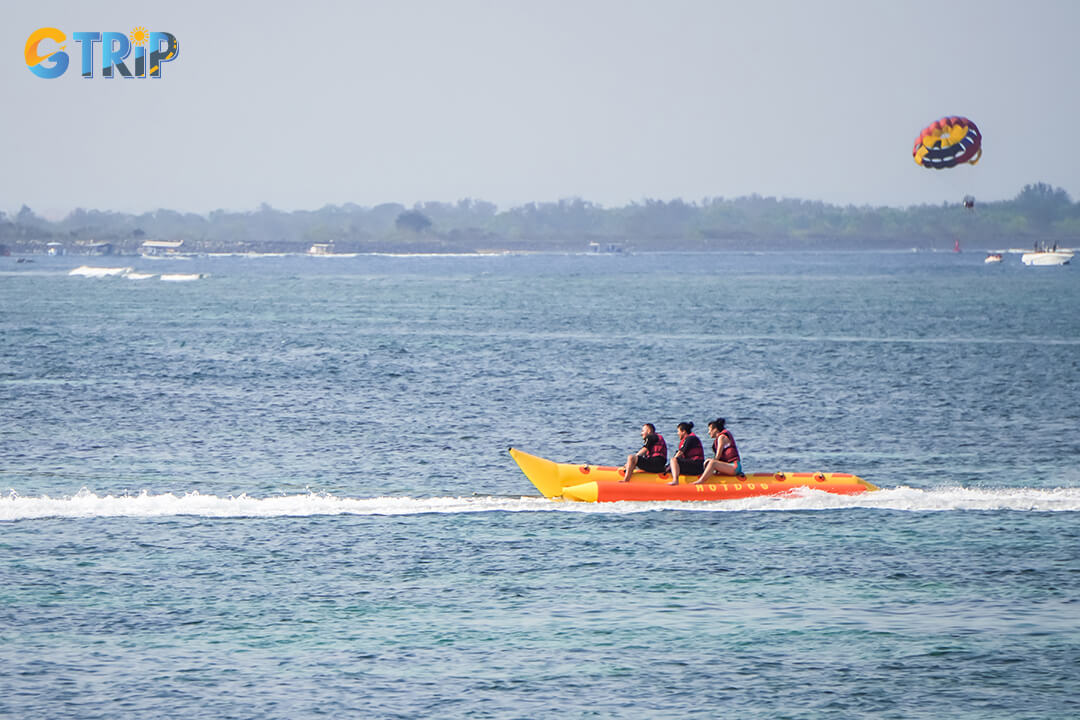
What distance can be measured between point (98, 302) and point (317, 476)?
106m

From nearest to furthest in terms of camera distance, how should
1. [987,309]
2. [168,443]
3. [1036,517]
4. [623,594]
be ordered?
[623,594] → [1036,517] → [168,443] → [987,309]

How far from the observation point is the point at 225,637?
22.0 meters

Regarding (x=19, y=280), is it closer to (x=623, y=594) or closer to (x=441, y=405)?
(x=441, y=405)

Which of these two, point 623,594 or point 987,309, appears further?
point 987,309

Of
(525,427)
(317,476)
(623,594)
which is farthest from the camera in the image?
(525,427)

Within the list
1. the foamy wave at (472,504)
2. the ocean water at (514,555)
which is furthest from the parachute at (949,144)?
the foamy wave at (472,504)

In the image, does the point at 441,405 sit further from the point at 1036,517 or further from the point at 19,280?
the point at 19,280

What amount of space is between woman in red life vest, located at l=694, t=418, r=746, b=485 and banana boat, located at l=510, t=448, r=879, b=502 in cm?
16

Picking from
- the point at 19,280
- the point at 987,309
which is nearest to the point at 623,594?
the point at 987,309

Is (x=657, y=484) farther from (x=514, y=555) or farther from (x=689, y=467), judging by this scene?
(x=514, y=555)

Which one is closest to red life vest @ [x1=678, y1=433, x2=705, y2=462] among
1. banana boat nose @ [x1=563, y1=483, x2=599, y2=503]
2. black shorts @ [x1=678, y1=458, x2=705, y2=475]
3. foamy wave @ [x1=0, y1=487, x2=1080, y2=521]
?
black shorts @ [x1=678, y1=458, x2=705, y2=475]

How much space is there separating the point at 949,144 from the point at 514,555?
5873 cm

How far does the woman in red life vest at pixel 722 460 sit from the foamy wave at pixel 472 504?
0.69 metres

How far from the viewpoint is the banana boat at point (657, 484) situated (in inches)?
1229
